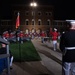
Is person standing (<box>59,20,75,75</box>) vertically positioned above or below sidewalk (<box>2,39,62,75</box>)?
above

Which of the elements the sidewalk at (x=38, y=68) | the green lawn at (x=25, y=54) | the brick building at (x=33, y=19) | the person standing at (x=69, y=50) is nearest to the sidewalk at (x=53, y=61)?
the sidewalk at (x=38, y=68)

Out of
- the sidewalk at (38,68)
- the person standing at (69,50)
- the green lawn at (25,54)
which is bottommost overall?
the green lawn at (25,54)

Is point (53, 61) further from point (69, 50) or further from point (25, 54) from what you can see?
point (69, 50)

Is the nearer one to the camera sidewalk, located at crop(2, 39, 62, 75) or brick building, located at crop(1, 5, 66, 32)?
sidewalk, located at crop(2, 39, 62, 75)

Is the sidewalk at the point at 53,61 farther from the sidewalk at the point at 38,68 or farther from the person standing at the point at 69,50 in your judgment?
the person standing at the point at 69,50

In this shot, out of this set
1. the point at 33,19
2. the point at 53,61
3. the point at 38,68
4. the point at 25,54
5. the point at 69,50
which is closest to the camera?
the point at 69,50

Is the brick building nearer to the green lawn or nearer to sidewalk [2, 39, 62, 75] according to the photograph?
the green lawn

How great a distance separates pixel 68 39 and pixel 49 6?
328 ft

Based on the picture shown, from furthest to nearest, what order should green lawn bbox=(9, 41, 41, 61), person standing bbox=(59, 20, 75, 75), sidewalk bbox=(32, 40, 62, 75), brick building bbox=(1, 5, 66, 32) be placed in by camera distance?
brick building bbox=(1, 5, 66, 32) → green lawn bbox=(9, 41, 41, 61) → sidewalk bbox=(32, 40, 62, 75) → person standing bbox=(59, 20, 75, 75)

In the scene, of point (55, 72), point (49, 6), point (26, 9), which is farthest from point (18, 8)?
point (55, 72)

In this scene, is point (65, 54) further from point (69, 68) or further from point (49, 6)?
point (49, 6)

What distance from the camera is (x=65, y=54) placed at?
6695 mm

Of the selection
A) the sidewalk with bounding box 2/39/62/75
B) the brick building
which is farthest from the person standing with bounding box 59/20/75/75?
the brick building

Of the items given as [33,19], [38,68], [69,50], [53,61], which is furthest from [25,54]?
[33,19]
